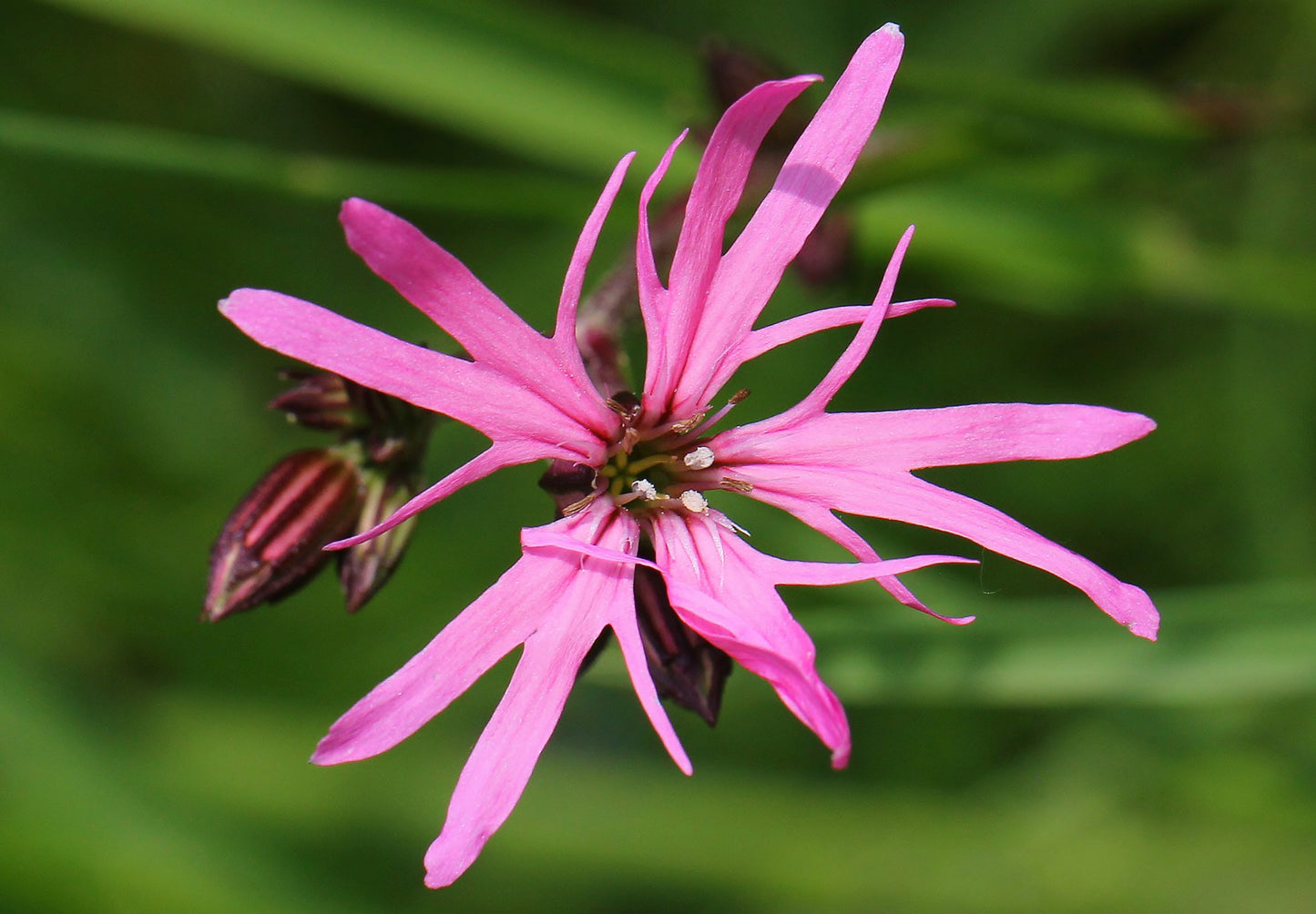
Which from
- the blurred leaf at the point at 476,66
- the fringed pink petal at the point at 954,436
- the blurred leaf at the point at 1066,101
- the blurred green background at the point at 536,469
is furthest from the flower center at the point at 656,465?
the blurred leaf at the point at 476,66

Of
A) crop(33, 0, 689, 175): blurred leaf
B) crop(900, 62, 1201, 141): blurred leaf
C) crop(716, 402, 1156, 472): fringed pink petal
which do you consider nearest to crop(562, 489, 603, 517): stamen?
crop(716, 402, 1156, 472): fringed pink petal

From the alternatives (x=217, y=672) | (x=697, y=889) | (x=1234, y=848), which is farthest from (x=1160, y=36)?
(x=217, y=672)

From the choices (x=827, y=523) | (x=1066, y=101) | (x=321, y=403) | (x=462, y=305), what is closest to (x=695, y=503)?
(x=827, y=523)

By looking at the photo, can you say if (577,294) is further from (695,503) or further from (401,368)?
(695,503)

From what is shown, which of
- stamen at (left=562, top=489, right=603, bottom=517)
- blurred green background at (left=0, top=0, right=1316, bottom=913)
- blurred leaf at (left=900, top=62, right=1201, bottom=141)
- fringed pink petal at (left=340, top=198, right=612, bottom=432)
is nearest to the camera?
fringed pink petal at (left=340, top=198, right=612, bottom=432)

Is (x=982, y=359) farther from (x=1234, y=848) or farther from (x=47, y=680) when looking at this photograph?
(x=47, y=680)

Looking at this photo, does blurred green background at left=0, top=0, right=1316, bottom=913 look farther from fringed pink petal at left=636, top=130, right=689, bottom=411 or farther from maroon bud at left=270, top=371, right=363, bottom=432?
fringed pink petal at left=636, top=130, right=689, bottom=411

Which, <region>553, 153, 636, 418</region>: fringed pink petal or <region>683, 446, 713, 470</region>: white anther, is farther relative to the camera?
<region>683, 446, 713, 470</region>: white anther
